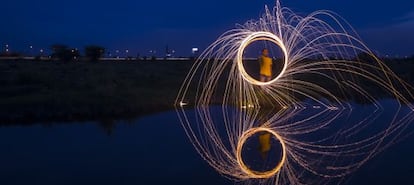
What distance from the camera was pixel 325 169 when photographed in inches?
371

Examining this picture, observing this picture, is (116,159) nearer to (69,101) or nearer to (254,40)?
(254,40)

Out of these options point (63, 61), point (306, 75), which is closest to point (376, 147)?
point (306, 75)

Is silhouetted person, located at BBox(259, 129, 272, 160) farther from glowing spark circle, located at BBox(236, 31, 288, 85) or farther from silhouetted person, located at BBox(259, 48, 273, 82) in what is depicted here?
silhouetted person, located at BBox(259, 48, 273, 82)

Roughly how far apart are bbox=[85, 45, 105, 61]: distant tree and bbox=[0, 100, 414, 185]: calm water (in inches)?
1847

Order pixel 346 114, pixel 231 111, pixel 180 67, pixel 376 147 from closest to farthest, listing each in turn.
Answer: pixel 376 147
pixel 346 114
pixel 231 111
pixel 180 67

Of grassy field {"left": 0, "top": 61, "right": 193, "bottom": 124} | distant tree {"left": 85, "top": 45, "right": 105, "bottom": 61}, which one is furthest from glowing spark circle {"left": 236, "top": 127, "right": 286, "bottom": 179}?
distant tree {"left": 85, "top": 45, "right": 105, "bottom": 61}

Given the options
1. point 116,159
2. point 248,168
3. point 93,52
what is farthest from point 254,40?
point 93,52

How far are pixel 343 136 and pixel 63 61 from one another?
47381 mm

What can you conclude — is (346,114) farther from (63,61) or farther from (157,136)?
(63,61)

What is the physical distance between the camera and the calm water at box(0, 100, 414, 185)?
875 cm

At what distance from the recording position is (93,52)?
6191cm

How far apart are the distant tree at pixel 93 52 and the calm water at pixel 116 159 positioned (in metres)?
46.9

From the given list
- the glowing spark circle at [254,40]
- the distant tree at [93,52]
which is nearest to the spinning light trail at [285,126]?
the glowing spark circle at [254,40]

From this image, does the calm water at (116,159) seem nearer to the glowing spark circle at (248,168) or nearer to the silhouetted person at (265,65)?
the glowing spark circle at (248,168)
